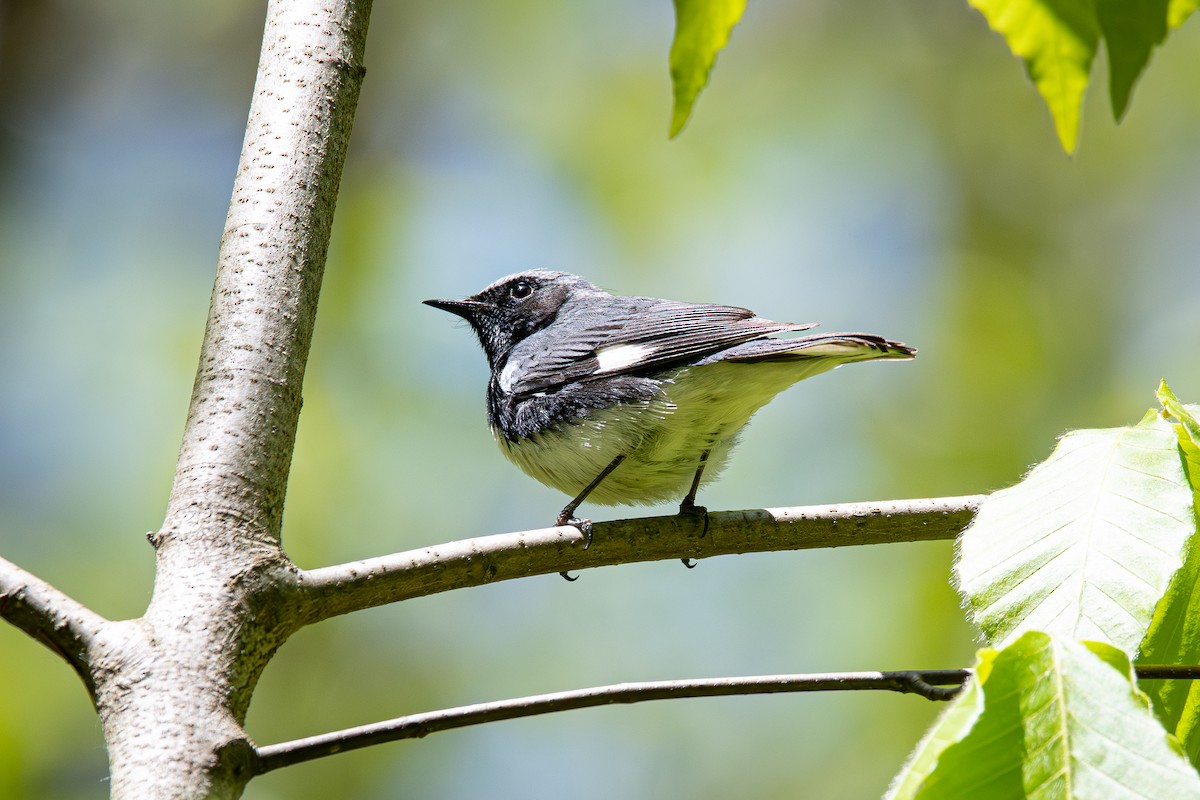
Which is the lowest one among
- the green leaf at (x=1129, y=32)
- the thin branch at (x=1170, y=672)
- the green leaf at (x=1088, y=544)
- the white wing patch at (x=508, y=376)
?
the thin branch at (x=1170, y=672)

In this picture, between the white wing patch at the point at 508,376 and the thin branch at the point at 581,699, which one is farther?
the white wing patch at the point at 508,376

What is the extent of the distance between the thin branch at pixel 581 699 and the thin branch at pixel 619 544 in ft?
0.86

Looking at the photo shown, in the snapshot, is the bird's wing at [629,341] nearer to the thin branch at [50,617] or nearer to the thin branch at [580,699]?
the thin branch at [580,699]

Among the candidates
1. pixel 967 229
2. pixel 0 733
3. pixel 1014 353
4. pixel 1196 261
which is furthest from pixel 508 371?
pixel 1196 261

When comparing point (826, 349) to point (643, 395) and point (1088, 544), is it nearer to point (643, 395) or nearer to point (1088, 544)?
point (643, 395)

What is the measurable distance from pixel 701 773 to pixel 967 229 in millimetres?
5160

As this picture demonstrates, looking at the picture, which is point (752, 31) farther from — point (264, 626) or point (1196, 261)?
point (264, 626)

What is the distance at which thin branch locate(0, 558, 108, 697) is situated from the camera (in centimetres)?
124

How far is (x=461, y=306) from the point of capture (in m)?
4.25

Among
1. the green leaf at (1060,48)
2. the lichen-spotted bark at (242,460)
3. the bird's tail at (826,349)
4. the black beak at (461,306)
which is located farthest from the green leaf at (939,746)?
the black beak at (461,306)

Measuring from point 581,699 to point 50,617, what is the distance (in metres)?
0.68

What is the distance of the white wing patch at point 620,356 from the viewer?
3277mm

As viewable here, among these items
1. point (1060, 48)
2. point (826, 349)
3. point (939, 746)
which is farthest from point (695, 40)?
point (826, 349)

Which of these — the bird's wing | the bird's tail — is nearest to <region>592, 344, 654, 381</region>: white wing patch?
the bird's wing
